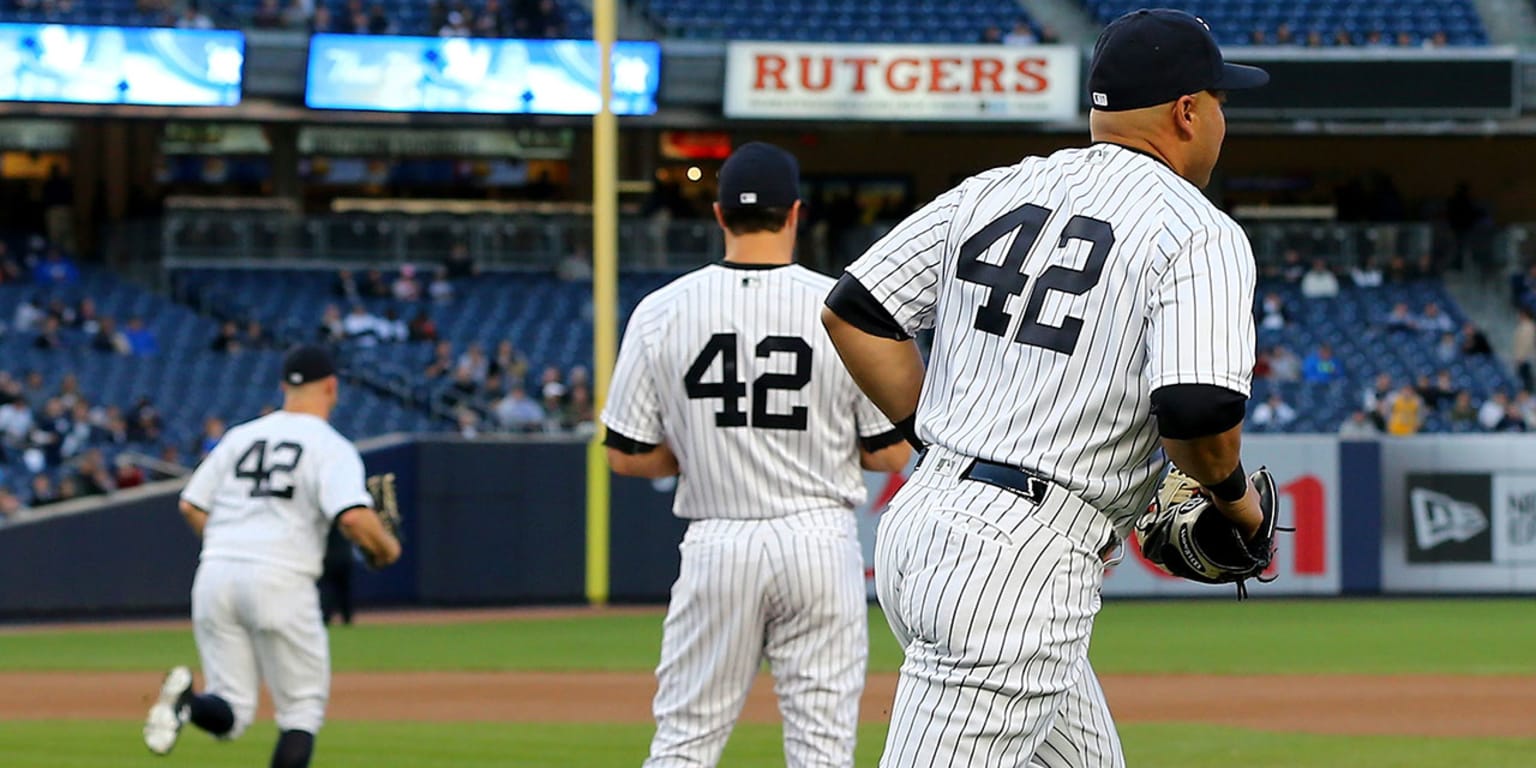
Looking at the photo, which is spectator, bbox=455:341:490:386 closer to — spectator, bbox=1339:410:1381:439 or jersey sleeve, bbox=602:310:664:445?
spectator, bbox=1339:410:1381:439

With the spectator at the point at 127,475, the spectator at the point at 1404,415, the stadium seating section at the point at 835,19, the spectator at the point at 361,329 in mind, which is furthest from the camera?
the stadium seating section at the point at 835,19

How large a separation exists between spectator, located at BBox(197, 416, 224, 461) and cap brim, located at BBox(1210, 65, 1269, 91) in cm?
1847

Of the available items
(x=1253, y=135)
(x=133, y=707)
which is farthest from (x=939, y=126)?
(x=133, y=707)

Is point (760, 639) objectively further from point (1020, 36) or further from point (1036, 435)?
point (1020, 36)

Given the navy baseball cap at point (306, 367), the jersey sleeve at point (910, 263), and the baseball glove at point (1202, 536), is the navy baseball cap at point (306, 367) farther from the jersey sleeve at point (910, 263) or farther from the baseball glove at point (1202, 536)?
the baseball glove at point (1202, 536)

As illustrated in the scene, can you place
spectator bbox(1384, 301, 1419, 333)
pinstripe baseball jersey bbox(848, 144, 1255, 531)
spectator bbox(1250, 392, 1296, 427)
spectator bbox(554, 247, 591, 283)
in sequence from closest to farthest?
1. pinstripe baseball jersey bbox(848, 144, 1255, 531)
2. spectator bbox(1250, 392, 1296, 427)
3. spectator bbox(1384, 301, 1419, 333)
4. spectator bbox(554, 247, 591, 283)

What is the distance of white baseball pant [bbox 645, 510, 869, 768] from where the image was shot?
17.6 feet

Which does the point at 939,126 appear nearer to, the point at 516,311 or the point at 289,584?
the point at 516,311

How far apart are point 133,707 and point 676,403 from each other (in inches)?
305

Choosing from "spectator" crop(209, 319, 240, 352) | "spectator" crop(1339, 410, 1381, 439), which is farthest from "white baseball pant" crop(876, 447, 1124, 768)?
"spectator" crop(209, 319, 240, 352)

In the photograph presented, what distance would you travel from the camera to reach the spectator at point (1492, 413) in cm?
2409

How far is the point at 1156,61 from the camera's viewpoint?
150 inches

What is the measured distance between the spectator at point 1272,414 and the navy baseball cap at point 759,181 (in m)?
19.6

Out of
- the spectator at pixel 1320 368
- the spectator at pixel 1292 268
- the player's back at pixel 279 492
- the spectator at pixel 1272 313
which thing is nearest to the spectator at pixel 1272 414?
the spectator at pixel 1320 368
